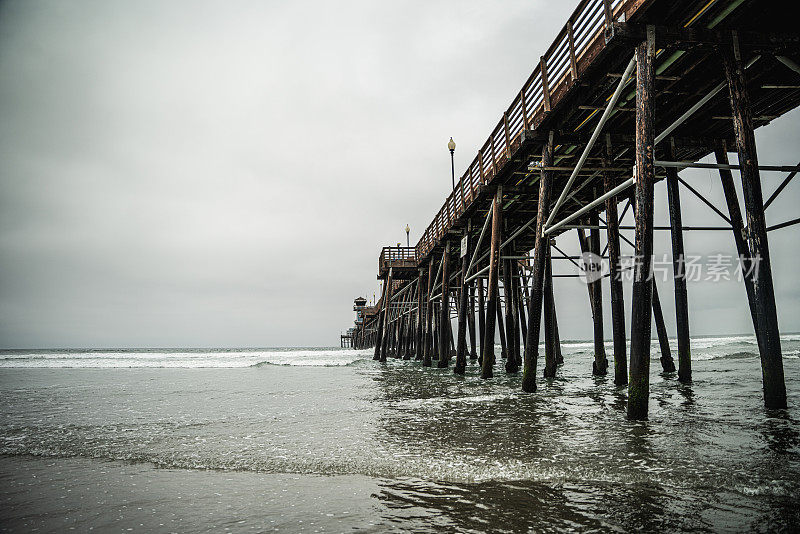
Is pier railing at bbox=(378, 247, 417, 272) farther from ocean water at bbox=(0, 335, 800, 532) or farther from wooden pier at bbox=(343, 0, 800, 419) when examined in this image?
ocean water at bbox=(0, 335, 800, 532)

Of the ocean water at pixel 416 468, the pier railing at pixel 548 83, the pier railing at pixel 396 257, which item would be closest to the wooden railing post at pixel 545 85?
the pier railing at pixel 548 83

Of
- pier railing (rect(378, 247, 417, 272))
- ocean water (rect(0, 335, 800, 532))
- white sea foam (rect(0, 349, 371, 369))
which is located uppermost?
pier railing (rect(378, 247, 417, 272))

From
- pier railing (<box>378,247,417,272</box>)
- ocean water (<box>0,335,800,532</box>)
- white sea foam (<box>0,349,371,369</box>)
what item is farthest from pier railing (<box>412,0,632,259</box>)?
white sea foam (<box>0,349,371,369</box>)

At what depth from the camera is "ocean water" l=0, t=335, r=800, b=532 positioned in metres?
3.03

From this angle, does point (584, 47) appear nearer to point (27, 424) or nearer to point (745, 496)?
point (745, 496)

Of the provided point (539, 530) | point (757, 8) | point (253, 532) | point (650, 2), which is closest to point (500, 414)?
point (539, 530)

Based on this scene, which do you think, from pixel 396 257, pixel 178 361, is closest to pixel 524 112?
pixel 396 257

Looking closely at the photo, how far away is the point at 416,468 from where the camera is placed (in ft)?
13.9

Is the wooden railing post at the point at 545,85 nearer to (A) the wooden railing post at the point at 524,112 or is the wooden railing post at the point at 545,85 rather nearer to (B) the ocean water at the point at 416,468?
(A) the wooden railing post at the point at 524,112

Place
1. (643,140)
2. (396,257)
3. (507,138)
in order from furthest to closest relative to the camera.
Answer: (396,257), (507,138), (643,140)

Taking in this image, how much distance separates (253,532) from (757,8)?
9.21 meters

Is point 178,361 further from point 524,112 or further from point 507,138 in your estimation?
point 524,112

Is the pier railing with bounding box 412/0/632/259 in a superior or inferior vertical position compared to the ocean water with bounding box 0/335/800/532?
superior

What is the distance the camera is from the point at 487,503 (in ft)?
10.6
